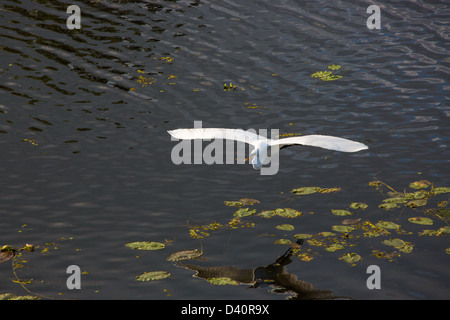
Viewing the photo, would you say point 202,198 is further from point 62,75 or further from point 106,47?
point 106,47

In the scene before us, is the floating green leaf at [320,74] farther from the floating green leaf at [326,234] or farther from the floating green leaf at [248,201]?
the floating green leaf at [326,234]

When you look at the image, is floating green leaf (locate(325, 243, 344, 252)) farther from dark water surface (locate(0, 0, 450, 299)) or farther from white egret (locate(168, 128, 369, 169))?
white egret (locate(168, 128, 369, 169))

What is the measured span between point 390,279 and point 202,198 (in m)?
3.43

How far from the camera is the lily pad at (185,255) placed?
761cm

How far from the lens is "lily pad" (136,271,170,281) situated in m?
7.20

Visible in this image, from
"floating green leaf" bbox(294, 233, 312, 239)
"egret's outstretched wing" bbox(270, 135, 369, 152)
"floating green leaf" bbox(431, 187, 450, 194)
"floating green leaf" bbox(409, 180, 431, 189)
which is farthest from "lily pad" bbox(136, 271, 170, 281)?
"floating green leaf" bbox(431, 187, 450, 194)

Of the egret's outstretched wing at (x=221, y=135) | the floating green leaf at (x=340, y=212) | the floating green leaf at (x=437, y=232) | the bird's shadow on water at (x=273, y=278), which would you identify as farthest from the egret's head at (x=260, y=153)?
the floating green leaf at (x=437, y=232)

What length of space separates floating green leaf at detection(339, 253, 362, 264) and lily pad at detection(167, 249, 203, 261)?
207 cm

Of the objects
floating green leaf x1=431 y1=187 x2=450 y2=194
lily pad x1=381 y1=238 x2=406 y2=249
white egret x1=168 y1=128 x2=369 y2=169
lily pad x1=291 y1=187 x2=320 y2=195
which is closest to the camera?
lily pad x1=381 y1=238 x2=406 y2=249

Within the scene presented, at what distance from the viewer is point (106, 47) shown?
14.5 metres

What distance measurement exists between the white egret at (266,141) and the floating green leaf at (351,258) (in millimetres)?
1610

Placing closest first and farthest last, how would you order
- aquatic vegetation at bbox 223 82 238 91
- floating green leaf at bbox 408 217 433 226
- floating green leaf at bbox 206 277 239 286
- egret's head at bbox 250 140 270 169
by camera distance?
A: floating green leaf at bbox 206 277 239 286
floating green leaf at bbox 408 217 433 226
egret's head at bbox 250 140 270 169
aquatic vegetation at bbox 223 82 238 91

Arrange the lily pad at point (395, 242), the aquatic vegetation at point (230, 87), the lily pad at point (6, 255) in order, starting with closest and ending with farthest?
the lily pad at point (395, 242) → the lily pad at point (6, 255) → the aquatic vegetation at point (230, 87)
